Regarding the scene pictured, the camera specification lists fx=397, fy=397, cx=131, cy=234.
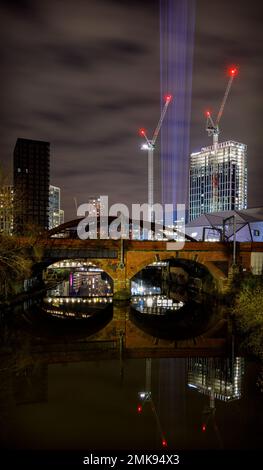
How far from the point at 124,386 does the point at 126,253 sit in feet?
74.6

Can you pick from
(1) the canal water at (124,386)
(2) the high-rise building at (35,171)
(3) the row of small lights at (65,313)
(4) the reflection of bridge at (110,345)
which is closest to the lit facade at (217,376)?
(1) the canal water at (124,386)

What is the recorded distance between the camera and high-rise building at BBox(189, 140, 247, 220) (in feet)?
536

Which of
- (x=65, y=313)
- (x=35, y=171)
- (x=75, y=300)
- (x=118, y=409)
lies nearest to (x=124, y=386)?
(x=118, y=409)

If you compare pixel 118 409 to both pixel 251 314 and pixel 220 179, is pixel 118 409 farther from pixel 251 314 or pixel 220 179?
pixel 220 179

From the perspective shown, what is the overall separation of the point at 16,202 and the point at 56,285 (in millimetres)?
32094

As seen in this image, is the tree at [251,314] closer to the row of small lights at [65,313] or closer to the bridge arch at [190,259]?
the bridge arch at [190,259]

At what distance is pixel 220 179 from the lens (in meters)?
168

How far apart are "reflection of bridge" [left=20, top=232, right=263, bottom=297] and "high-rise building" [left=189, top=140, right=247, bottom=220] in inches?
4849

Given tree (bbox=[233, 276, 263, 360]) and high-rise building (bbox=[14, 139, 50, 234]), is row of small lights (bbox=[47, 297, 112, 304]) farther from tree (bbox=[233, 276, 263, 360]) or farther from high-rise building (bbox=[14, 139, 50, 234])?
high-rise building (bbox=[14, 139, 50, 234])

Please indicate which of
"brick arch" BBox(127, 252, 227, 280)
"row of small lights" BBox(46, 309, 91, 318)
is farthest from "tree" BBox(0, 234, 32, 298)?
"brick arch" BBox(127, 252, 227, 280)

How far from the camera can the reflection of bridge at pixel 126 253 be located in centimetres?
3981

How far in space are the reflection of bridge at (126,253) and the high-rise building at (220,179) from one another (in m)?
123
